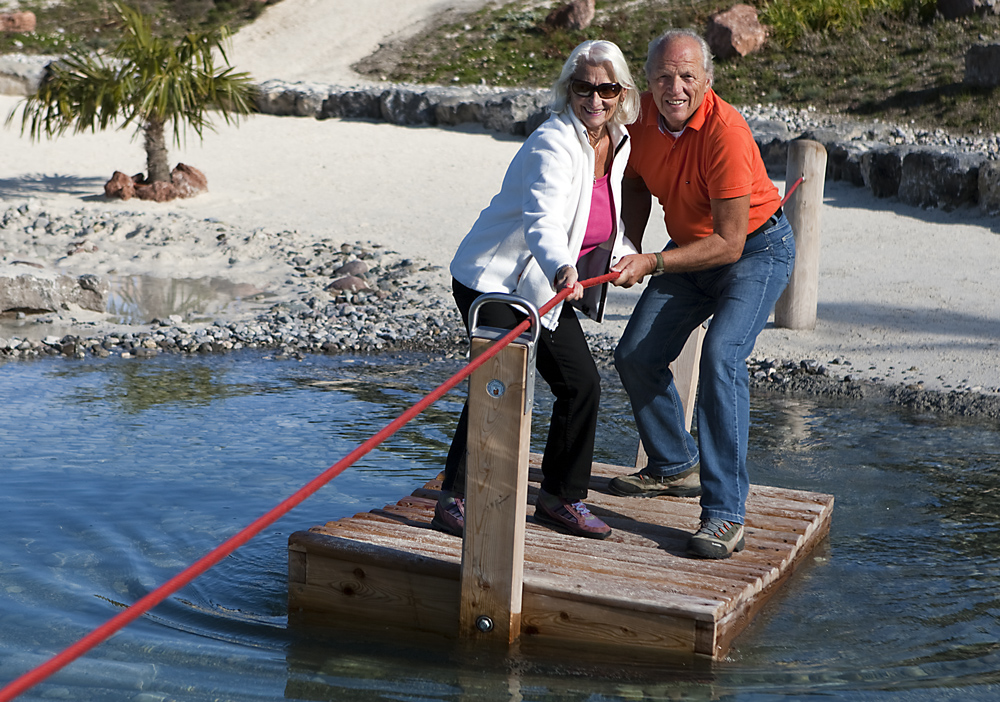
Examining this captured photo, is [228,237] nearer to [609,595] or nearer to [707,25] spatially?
[609,595]

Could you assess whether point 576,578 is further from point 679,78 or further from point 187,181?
point 187,181

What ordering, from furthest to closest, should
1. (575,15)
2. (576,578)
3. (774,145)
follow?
(575,15), (774,145), (576,578)

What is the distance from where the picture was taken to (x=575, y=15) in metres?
21.1

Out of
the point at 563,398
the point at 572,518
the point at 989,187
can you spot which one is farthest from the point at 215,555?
the point at 989,187

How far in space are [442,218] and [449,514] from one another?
7840mm

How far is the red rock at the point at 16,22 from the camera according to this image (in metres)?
25.0

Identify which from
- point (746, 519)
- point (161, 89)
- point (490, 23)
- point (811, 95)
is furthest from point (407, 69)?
point (746, 519)

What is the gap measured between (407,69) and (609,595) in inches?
747

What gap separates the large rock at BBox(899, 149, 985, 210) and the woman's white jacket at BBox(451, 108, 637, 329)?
26.5 ft

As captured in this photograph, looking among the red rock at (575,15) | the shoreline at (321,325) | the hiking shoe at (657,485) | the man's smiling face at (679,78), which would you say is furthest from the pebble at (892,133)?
the man's smiling face at (679,78)

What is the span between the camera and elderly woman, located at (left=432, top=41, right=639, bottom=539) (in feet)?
10.6

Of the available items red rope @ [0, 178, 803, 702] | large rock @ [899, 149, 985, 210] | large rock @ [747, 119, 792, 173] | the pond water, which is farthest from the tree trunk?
red rope @ [0, 178, 803, 702]

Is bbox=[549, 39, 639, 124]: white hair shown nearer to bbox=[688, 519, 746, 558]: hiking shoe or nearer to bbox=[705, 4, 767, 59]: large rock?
bbox=[688, 519, 746, 558]: hiking shoe

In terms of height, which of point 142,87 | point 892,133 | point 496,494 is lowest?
point 496,494
